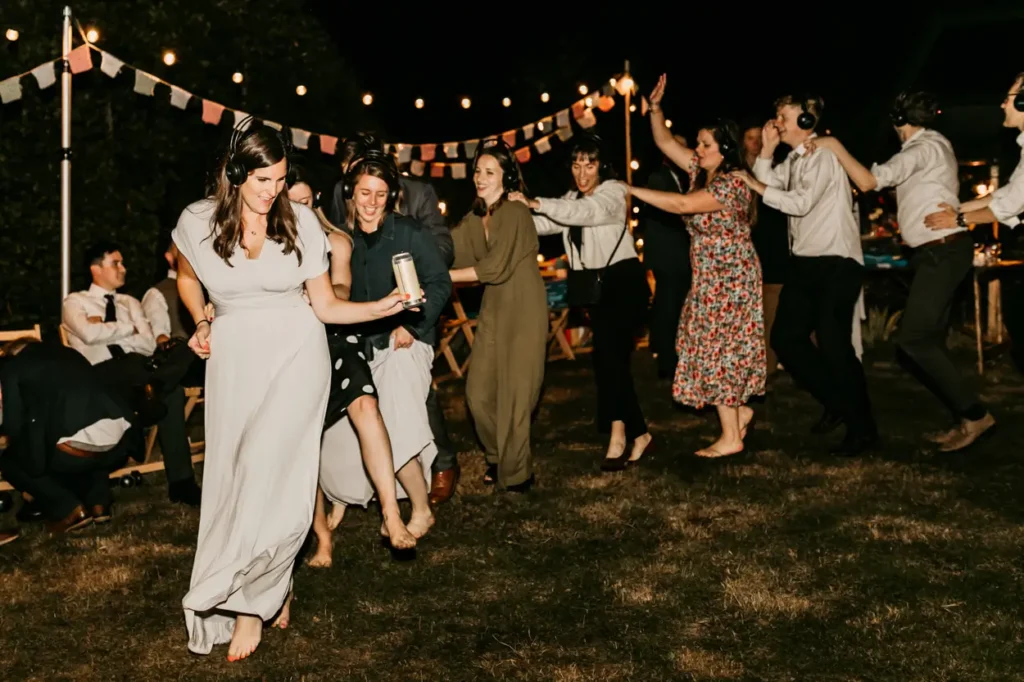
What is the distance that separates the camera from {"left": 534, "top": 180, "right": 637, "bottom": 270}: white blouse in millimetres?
6074

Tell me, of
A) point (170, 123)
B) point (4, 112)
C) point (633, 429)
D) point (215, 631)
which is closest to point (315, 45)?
point (170, 123)

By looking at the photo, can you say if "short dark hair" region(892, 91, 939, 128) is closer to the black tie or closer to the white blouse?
the white blouse

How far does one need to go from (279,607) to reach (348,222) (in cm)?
201

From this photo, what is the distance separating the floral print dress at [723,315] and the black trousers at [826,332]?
0.31 meters

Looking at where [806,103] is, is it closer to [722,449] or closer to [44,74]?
[722,449]

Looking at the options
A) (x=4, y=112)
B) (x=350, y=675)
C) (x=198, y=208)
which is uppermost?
(x=4, y=112)

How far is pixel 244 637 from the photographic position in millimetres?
4082

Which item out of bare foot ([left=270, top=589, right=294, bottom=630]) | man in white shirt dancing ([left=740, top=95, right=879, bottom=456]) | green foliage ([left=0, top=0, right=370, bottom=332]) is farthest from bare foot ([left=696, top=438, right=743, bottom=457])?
green foliage ([left=0, top=0, right=370, bottom=332])

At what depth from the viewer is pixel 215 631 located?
Result: 4.12 m

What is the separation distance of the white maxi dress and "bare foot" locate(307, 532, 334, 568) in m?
0.97

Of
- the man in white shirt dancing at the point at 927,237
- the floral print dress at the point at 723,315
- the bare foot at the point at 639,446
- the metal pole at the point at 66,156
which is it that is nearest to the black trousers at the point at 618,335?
the bare foot at the point at 639,446

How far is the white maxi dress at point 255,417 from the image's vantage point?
12.8 feet

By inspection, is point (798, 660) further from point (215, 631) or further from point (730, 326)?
point (730, 326)

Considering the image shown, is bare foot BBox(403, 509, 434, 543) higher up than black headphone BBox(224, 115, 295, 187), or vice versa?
black headphone BBox(224, 115, 295, 187)
